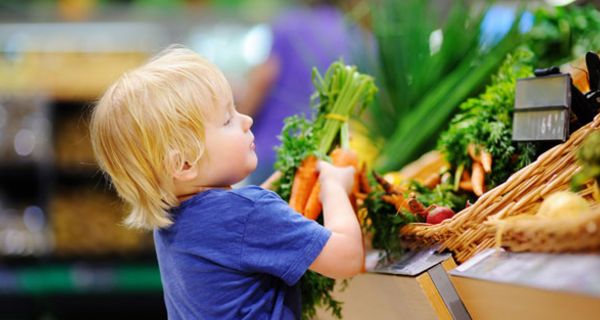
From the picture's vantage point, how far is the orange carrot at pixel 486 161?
1.47 m

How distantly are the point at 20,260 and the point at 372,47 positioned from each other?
10.7 feet

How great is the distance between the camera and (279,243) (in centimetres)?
129

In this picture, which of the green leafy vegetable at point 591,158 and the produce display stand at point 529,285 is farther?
the green leafy vegetable at point 591,158

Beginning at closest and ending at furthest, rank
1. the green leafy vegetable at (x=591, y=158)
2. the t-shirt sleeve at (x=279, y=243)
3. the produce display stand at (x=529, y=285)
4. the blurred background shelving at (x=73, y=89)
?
1. the produce display stand at (x=529, y=285)
2. the green leafy vegetable at (x=591, y=158)
3. the t-shirt sleeve at (x=279, y=243)
4. the blurred background shelving at (x=73, y=89)

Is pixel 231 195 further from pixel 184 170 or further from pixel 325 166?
pixel 325 166

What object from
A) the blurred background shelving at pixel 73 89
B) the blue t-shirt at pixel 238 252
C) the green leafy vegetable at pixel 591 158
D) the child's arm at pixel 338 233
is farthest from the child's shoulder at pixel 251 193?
the blurred background shelving at pixel 73 89

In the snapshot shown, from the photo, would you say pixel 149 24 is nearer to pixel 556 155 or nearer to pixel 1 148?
pixel 1 148

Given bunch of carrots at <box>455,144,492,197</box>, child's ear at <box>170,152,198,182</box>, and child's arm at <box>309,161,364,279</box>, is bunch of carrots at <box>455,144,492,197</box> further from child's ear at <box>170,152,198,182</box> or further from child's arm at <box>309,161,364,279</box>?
child's ear at <box>170,152,198,182</box>

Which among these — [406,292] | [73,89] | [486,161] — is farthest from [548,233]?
[73,89]

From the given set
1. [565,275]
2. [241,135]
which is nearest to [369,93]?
[241,135]

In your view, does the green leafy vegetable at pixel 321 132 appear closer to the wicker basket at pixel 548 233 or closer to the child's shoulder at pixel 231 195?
the child's shoulder at pixel 231 195

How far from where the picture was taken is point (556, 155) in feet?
3.95

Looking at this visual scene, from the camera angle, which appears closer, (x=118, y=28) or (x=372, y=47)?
(x=372, y=47)

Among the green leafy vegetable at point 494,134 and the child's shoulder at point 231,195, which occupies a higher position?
the green leafy vegetable at point 494,134
